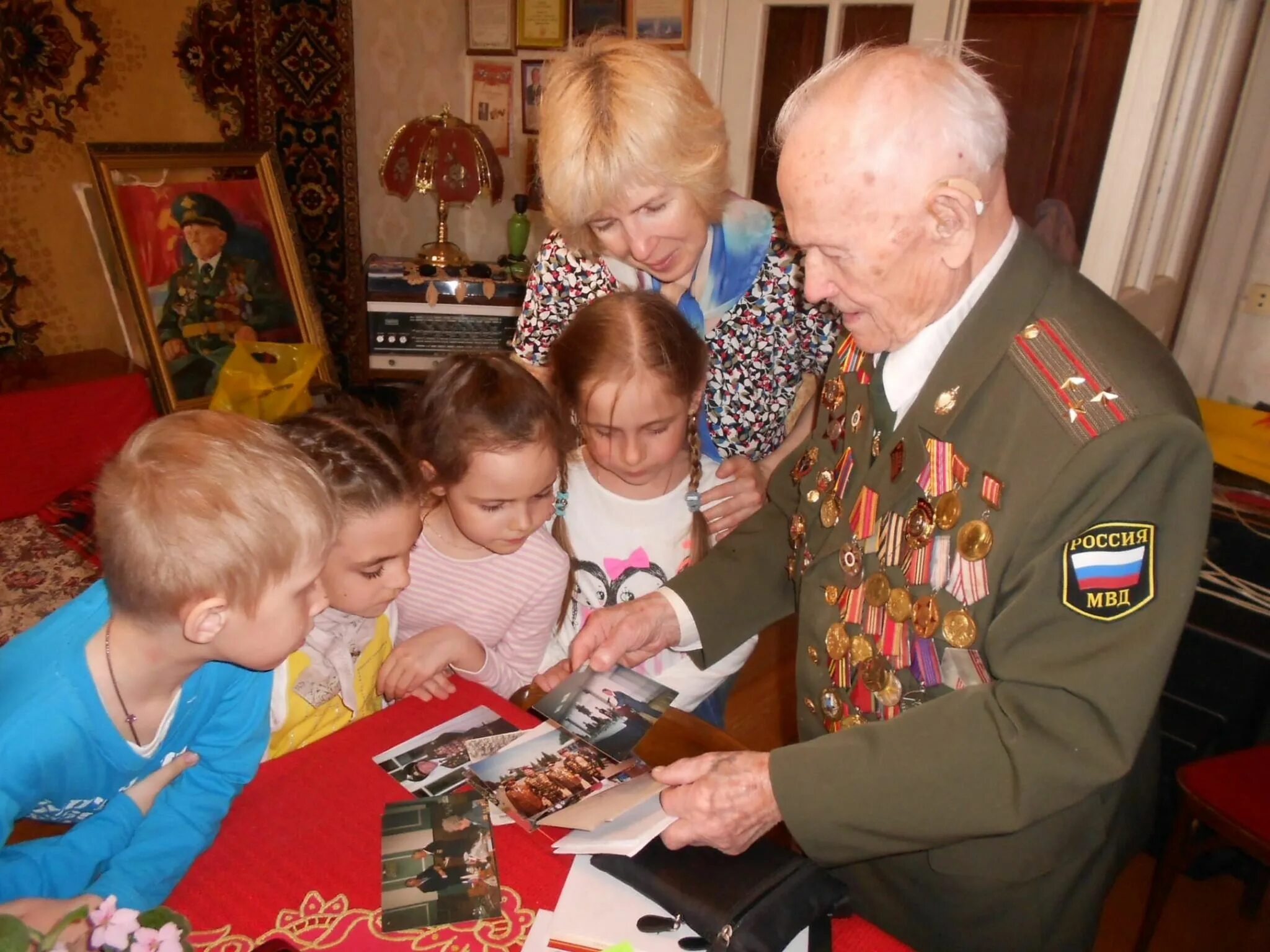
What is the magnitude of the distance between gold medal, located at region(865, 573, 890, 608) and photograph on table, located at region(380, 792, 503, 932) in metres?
0.58

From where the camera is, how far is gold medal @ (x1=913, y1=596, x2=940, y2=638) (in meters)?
1.08

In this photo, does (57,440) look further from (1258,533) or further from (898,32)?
(1258,533)

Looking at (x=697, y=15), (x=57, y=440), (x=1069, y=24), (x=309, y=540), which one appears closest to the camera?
(x=309, y=540)

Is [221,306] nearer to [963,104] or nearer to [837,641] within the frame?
[837,641]

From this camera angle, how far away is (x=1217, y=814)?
1.83 m

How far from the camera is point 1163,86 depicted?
2.14 meters

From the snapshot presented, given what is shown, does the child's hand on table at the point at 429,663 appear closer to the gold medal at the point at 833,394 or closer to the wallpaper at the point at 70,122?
the gold medal at the point at 833,394

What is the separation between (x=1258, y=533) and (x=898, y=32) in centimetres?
196

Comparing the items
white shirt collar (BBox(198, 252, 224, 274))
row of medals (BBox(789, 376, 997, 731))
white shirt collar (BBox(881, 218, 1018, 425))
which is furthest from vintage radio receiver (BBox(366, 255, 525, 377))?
white shirt collar (BBox(881, 218, 1018, 425))

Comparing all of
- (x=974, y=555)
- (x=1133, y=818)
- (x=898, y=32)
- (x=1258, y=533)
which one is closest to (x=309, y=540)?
(x=974, y=555)

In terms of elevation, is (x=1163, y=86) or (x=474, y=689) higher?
(x=1163, y=86)

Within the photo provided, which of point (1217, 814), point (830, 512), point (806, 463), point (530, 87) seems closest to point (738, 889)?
point (830, 512)

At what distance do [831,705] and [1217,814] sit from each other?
1.13 m

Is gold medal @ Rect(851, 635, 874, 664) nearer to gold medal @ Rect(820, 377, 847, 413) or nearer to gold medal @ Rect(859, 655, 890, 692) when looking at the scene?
gold medal @ Rect(859, 655, 890, 692)
